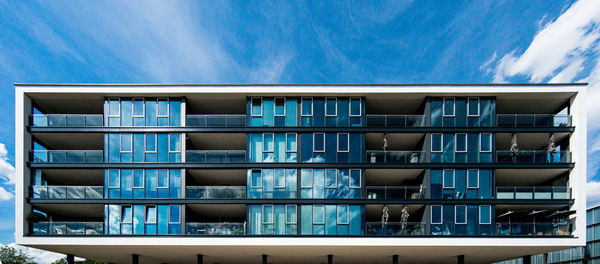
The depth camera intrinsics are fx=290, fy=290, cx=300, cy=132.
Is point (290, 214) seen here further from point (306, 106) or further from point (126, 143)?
point (126, 143)

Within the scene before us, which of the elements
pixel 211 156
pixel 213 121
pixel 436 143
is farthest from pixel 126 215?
pixel 436 143

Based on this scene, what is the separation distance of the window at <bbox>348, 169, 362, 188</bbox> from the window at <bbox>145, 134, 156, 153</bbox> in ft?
40.7

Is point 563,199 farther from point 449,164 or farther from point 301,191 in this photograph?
point 301,191

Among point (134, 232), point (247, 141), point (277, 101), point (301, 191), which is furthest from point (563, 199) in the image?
point (134, 232)

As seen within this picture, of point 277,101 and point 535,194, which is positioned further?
point 277,101

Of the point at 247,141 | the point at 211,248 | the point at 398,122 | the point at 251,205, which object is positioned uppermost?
the point at 398,122

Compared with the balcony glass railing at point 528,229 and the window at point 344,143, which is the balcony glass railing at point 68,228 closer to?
the window at point 344,143

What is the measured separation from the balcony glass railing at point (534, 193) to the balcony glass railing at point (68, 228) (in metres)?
24.2

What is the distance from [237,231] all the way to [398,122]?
476 inches

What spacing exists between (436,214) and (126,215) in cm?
1866

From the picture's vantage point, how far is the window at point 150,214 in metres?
17.5

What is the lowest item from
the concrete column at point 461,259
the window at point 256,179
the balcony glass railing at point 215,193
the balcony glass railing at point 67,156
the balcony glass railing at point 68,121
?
the concrete column at point 461,259

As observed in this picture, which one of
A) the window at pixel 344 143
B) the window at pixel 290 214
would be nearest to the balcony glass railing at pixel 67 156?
the window at pixel 290 214

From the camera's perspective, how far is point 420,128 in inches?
720
